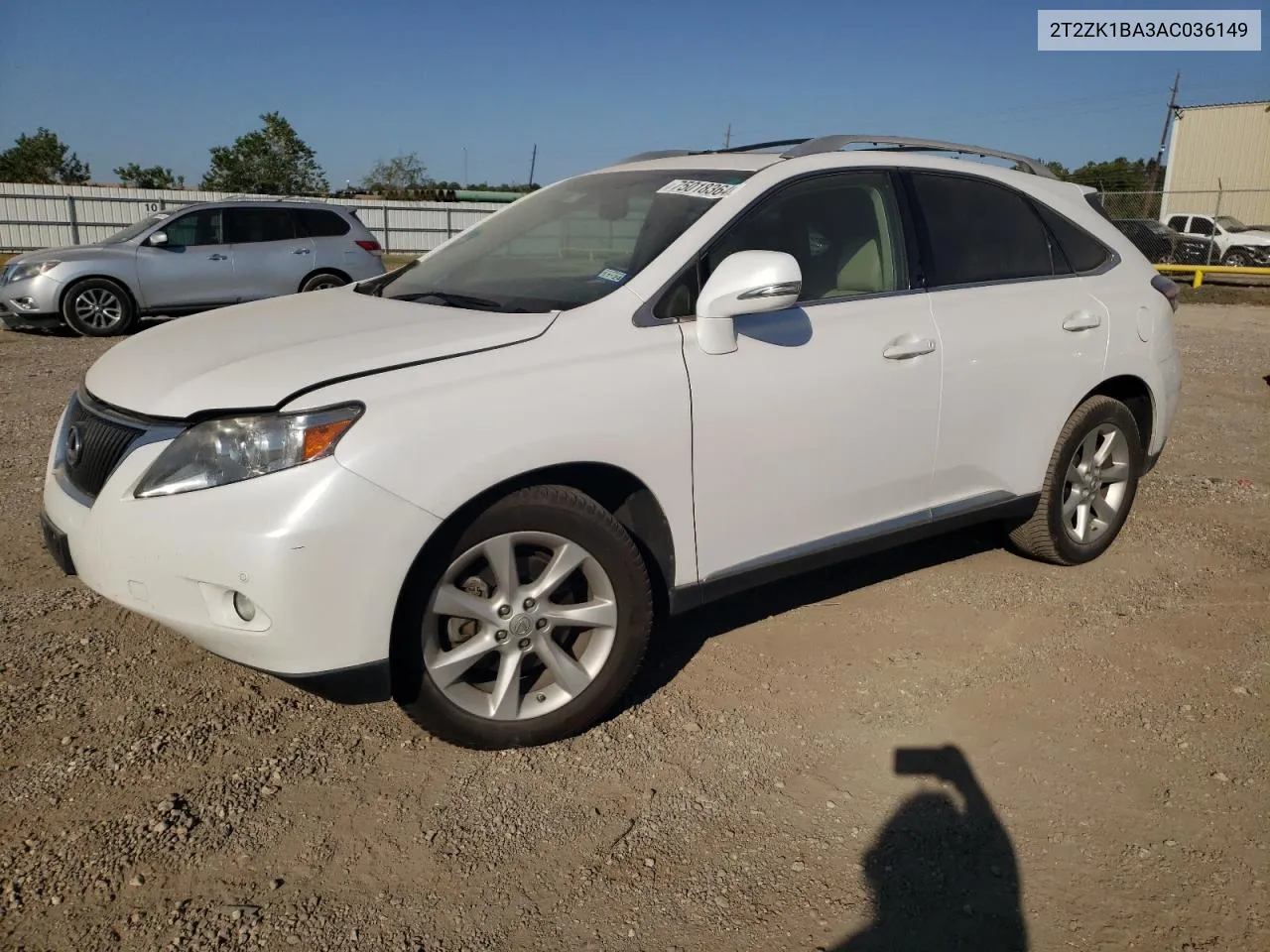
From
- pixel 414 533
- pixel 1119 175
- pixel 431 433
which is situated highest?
pixel 1119 175

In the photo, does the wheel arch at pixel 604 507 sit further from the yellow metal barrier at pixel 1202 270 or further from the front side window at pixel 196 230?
the yellow metal barrier at pixel 1202 270

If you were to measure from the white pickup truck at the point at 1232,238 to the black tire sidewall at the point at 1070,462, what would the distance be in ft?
74.8

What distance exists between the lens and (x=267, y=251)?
12.9 metres

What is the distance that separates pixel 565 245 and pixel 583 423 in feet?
3.89

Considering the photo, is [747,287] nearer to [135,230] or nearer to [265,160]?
[135,230]

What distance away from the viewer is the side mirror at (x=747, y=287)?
10.1ft

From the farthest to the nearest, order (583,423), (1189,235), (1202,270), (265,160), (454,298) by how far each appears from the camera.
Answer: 1. (265,160)
2. (1189,235)
3. (1202,270)
4. (454,298)
5. (583,423)

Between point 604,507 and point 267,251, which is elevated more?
point 267,251

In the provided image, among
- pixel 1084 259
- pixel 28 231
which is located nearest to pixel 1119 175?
pixel 28 231

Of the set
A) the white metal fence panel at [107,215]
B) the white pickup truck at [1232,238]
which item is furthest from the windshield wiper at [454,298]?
the white pickup truck at [1232,238]

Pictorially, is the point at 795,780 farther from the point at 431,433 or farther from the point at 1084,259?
the point at 1084,259

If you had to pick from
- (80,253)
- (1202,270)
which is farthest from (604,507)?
(1202,270)

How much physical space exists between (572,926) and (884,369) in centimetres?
213

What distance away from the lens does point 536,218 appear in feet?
13.6
